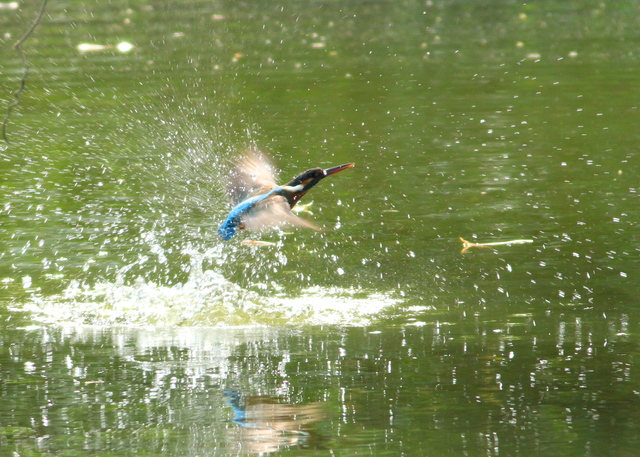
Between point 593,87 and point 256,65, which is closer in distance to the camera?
point 593,87

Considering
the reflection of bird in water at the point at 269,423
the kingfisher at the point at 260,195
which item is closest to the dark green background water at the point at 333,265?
the reflection of bird in water at the point at 269,423

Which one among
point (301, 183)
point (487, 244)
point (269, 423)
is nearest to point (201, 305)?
point (301, 183)

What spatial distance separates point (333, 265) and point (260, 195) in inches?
32.1

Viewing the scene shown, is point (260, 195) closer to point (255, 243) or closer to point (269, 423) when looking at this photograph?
point (255, 243)

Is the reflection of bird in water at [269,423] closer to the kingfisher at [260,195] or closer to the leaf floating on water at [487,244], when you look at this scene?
the kingfisher at [260,195]

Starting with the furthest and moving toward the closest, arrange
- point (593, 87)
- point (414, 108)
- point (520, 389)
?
point (593, 87)
point (414, 108)
point (520, 389)

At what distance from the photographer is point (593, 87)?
12.5 m

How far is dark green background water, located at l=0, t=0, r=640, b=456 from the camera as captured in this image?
4.20m

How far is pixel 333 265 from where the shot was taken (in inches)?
260

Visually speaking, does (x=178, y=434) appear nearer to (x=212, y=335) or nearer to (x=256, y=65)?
(x=212, y=335)

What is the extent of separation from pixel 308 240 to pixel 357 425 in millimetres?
3273

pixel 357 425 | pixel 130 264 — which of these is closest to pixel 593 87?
pixel 130 264

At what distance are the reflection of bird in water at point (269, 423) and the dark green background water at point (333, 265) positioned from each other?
0.01 metres

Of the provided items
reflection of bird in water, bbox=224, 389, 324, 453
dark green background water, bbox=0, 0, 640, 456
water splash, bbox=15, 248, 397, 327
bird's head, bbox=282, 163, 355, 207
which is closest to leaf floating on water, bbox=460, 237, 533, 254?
dark green background water, bbox=0, 0, 640, 456
